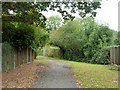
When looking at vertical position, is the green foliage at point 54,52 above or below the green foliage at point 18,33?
below

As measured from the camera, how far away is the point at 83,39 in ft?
59.0

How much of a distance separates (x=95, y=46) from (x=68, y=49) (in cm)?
563

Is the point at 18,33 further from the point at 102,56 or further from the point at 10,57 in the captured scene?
the point at 102,56

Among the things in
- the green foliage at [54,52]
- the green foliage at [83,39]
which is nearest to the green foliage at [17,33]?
the green foliage at [83,39]

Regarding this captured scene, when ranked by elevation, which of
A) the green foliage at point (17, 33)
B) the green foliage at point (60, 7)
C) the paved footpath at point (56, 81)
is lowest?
the paved footpath at point (56, 81)

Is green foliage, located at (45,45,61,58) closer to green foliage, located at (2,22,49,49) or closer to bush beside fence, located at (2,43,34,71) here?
green foliage, located at (2,22,49,49)

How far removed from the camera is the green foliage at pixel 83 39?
53.3 ft

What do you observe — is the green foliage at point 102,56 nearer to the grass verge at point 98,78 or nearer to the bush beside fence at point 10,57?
the grass verge at point 98,78

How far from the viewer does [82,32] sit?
1911cm

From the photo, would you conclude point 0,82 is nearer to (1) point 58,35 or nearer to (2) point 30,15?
(2) point 30,15

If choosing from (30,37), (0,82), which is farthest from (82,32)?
(0,82)

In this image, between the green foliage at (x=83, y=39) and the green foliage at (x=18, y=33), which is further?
the green foliage at (x=83, y=39)

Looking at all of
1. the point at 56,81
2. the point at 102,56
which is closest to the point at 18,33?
the point at 56,81

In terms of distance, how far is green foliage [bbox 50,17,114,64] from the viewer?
1625cm
